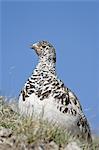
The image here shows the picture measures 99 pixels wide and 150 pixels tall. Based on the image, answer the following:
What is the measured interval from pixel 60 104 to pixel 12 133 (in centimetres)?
139

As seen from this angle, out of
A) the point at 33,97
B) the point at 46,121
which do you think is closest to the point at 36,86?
the point at 33,97

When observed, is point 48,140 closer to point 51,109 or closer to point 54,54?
point 51,109

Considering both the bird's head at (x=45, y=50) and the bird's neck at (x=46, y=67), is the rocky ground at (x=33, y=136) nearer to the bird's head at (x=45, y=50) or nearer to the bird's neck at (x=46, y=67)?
the bird's neck at (x=46, y=67)

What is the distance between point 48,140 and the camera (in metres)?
8.41

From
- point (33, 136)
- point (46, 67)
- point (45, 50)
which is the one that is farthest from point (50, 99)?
point (33, 136)

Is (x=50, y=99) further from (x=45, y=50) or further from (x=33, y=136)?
(x=33, y=136)

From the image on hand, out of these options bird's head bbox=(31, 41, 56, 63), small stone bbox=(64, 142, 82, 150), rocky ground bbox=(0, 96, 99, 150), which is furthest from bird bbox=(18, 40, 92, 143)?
small stone bbox=(64, 142, 82, 150)

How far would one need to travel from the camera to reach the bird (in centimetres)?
939

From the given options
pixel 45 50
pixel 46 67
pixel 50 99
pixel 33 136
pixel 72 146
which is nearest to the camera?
pixel 33 136

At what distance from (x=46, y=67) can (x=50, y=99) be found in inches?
35.5

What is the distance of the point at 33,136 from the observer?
8.23 m

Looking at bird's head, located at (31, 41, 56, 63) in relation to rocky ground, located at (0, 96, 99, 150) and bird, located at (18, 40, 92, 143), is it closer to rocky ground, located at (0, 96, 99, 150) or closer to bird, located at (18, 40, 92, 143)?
bird, located at (18, 40, 92, 143)

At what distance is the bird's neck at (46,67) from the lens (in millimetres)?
10133

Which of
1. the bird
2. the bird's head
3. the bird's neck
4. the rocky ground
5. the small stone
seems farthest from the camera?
the bird's head
